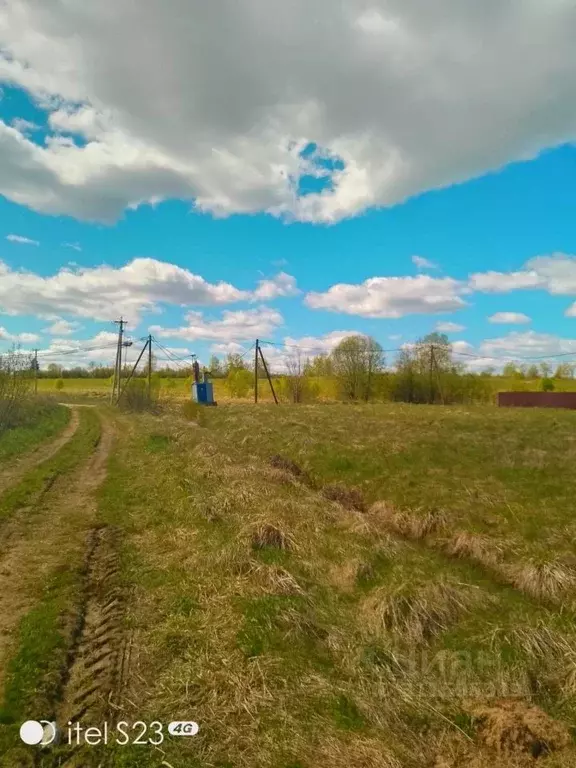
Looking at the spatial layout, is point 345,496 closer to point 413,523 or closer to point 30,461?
point 413,523

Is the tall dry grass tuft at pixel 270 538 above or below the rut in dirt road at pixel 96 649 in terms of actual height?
above

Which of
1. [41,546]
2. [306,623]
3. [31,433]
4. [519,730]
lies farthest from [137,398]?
[519,730]

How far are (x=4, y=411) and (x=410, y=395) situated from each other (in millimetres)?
45894

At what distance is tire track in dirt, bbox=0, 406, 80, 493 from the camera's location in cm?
1309

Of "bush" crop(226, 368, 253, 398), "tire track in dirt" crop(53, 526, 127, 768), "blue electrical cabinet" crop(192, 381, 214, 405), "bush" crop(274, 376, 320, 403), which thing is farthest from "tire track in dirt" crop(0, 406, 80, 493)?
"bush" crop(226, 368, 253, 398)

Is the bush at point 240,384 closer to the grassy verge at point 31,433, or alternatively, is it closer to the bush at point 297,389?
the bush at point 297,389

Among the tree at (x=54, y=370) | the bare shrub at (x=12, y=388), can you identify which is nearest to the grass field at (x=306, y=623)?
the bare shrub at (x=12, y=388)

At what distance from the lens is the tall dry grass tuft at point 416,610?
5.94m

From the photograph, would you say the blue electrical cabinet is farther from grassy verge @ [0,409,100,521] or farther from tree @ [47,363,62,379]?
tree @ [47,363,62,379]

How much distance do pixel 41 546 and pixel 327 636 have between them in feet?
16.8

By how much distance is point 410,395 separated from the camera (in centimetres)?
6069

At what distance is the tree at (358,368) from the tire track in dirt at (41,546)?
50925mm

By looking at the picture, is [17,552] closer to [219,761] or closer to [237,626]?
[237,626]

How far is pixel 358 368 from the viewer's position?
62625 millimetres
